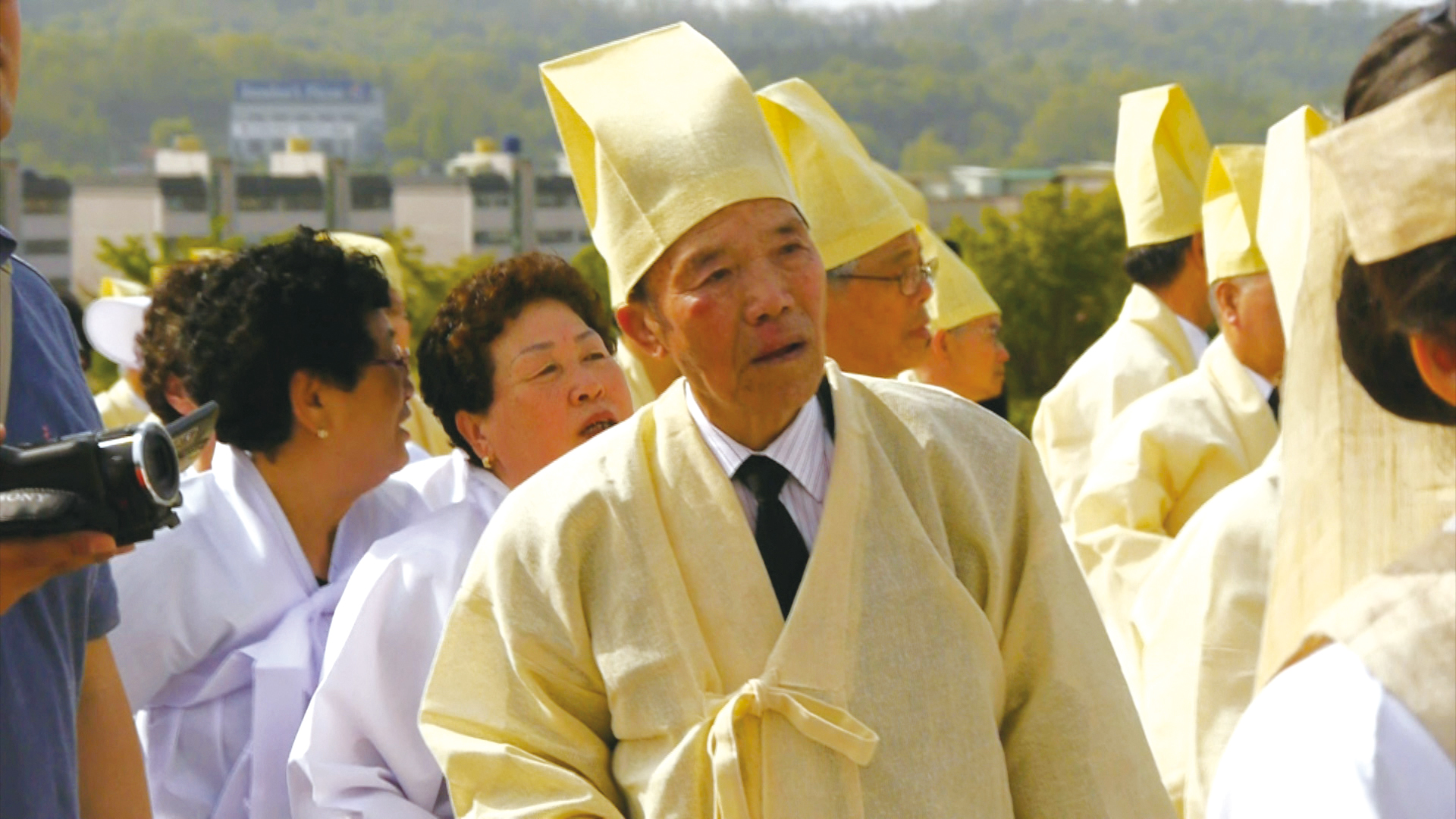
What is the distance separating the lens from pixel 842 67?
156m

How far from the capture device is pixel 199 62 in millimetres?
164125

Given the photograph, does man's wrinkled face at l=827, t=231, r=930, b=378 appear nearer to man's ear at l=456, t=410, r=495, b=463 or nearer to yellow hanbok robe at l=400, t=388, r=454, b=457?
man's ear at l=456, t=410, r=495, b=463

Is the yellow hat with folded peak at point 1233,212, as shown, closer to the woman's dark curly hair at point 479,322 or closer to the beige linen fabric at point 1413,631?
the woman's dark curly hair at point 479,322

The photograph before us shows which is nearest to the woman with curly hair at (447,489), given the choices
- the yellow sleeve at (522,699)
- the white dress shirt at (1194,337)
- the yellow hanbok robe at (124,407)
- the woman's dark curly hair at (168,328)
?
the woman's dark curly hair at (168,328)

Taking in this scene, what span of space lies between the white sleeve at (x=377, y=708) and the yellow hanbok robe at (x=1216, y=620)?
1.35 meters

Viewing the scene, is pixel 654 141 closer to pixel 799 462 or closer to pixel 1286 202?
pixel 799 462

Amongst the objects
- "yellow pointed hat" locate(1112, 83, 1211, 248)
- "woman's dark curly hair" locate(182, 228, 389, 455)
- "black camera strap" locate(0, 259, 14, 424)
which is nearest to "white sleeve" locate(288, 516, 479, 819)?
"woman's dark curly hair" locate(182, 228, 389, 455)

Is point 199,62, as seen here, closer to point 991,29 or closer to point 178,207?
point 991,29

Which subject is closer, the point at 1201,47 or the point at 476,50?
the point at 1201,47

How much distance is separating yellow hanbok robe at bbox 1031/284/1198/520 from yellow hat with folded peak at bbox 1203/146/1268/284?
69 centimetres

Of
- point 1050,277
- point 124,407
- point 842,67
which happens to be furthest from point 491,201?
point 842,67

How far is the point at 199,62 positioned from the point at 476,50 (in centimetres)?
2894

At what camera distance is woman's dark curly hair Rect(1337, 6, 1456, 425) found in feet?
4.71

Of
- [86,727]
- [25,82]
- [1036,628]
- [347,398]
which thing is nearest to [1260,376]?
[347,398]
